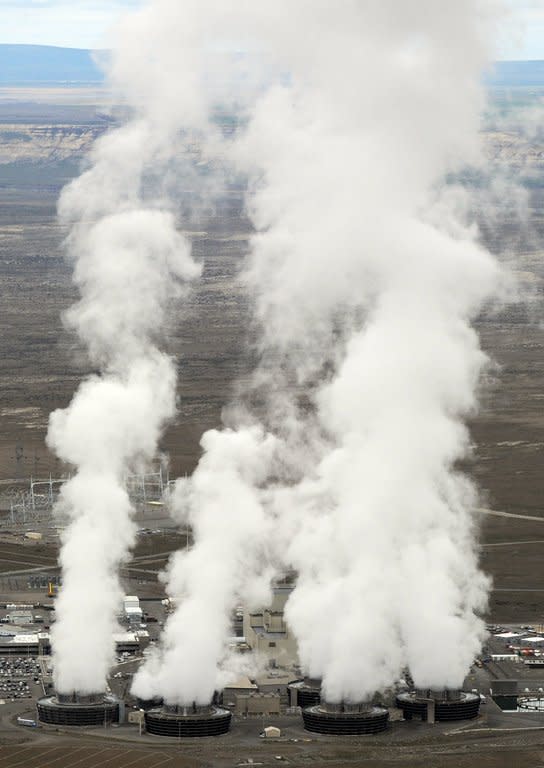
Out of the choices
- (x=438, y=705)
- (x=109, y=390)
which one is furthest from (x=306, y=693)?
(x=109, y=390)

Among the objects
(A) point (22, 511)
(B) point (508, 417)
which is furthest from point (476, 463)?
(A) point (22, 511)

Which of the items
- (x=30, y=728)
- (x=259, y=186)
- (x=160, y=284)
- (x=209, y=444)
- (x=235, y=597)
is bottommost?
(x=30, y=728)

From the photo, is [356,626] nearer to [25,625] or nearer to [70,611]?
[70,611]

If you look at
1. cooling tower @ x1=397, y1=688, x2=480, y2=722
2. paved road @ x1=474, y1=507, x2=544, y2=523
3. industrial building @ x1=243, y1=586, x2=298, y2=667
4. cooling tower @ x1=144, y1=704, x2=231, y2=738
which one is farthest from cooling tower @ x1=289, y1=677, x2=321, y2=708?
paved road @ x1=474, y1=507, x2=544, y2=523

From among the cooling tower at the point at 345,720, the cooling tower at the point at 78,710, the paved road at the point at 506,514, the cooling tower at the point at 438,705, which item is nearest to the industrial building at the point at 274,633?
the cooling tower at the point at 438,705

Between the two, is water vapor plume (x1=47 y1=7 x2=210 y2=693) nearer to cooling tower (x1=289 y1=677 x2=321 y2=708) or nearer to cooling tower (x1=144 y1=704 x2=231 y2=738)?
cooling tower (x1=144 y1=704 x2=231 y2=738)

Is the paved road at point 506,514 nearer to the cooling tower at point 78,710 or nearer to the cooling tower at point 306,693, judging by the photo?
the cooling tower at point 306,693
